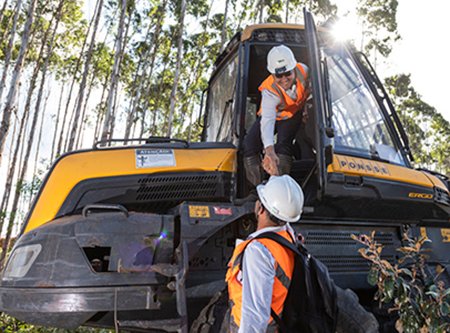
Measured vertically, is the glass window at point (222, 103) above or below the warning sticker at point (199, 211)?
above

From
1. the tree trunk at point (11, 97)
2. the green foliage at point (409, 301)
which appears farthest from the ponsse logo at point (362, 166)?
the tree trunk at point (11, 97)

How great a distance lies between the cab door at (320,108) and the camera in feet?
10.8

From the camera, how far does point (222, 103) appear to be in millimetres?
4984

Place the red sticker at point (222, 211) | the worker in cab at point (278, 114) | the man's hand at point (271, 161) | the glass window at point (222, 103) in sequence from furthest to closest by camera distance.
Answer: the glass window at point (222, 103)
the worker in cab at point (278, 114)
the man's hand at point (271, 161)
the red sticker at point (222, 211)

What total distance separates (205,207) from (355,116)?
1867mm

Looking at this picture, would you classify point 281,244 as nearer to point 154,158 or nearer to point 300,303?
point 300,303

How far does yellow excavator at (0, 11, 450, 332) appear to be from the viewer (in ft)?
9.34

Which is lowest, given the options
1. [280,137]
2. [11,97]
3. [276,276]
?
[276,276]

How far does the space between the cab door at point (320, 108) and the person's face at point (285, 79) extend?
28 centimetres

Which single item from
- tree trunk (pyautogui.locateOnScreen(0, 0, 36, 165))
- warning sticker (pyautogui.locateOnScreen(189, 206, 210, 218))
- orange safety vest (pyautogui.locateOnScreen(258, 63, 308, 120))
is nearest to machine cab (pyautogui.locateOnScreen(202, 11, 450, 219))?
orange safety vest (pyautogui.locateOnScreen(258, 63, 308, 120))

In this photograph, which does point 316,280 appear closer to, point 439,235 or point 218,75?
point 439,235

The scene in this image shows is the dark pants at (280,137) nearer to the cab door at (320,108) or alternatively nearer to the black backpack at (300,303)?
the cab door at (320,108)

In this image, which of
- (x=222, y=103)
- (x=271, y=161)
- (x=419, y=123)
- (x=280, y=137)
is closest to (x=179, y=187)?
(x=271, y=161)

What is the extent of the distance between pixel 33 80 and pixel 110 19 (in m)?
5.73
